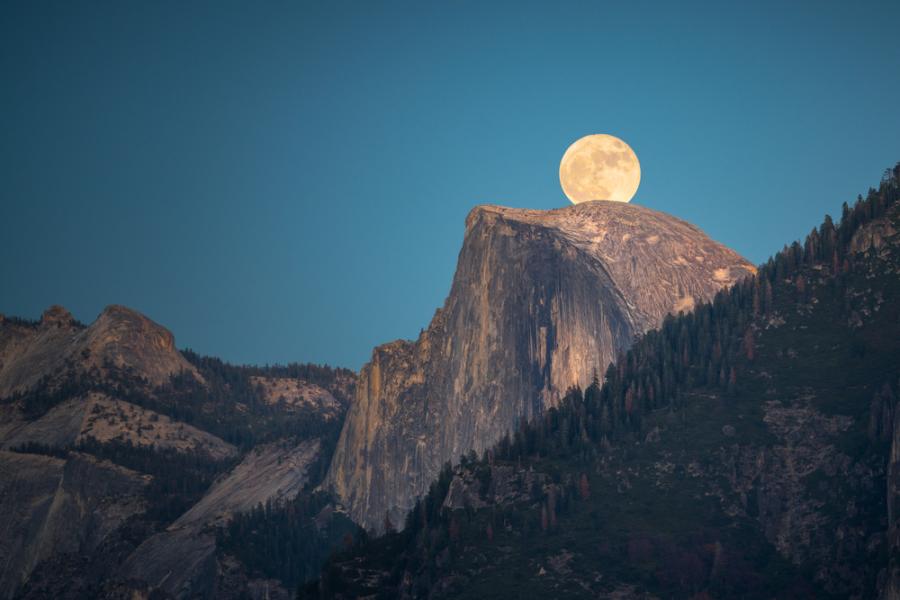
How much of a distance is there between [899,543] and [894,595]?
26.9ft

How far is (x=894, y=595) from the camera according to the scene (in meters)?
194

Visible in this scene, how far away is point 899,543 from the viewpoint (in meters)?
200
